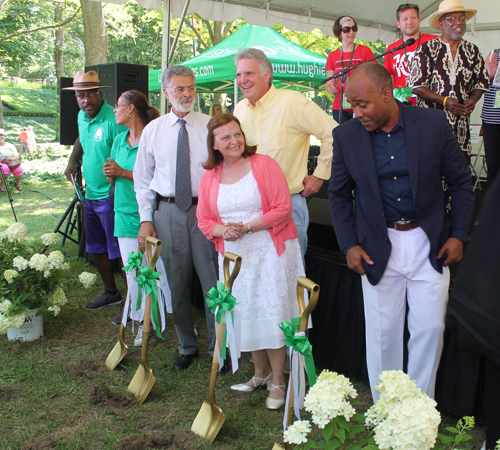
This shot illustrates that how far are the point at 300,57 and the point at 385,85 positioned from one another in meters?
6.89

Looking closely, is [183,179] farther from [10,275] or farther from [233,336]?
[10,275]

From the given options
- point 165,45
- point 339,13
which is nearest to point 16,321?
point 165,45

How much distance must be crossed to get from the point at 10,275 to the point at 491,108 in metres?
3.65

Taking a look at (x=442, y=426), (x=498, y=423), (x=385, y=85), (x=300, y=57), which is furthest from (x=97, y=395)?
(x=300, y=57)

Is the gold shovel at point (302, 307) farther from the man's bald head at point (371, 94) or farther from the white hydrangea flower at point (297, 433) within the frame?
the man's bald head at point (371, 94)

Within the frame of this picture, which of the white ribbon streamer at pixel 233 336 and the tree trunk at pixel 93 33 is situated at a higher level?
the tree trunk at pixel 93 33

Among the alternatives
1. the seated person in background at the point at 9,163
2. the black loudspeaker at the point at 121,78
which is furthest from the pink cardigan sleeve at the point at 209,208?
the seated person in background at the point at 9,163

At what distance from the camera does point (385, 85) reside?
2.01m

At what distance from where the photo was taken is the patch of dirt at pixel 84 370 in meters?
3.02

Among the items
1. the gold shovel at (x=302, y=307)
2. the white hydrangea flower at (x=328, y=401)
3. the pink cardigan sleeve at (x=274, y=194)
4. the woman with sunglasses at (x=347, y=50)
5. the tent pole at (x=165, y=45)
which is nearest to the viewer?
the white hydrangea flower at (x=328, y=401)

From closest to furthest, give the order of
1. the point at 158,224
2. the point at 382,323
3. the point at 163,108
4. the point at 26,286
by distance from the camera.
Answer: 1. the point at 382,323
2. the point at 158,224
3. the point at 26,286
4. the point at 163,108

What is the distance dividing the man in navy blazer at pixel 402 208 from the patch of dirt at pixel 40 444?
5.47 ft

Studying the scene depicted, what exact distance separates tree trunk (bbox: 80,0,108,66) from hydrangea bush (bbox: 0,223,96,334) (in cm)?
585

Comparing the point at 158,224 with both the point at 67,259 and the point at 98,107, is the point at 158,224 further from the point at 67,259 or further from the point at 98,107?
the point at 67,259
